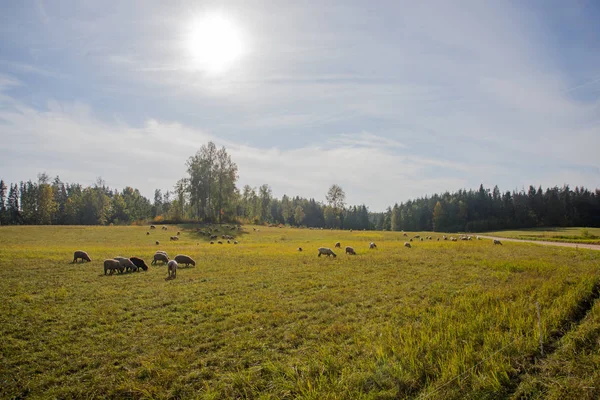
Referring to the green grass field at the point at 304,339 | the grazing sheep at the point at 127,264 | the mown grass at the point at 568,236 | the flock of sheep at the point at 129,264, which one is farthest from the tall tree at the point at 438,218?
the grazing sheep at the point at 127,264

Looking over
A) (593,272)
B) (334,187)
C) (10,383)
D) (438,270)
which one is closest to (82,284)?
(10,383)

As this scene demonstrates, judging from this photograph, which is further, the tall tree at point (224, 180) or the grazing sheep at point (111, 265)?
the tall tree at point (224, 180)

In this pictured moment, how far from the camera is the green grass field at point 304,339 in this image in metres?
6.21

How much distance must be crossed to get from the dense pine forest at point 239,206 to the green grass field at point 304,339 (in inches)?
2871

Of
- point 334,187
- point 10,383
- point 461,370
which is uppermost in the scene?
point 334,187

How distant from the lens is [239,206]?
12669cm

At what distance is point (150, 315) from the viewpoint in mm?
11008

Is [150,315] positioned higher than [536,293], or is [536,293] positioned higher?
[536,293]

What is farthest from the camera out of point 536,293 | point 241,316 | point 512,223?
point 512,223

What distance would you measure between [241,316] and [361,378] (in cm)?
558

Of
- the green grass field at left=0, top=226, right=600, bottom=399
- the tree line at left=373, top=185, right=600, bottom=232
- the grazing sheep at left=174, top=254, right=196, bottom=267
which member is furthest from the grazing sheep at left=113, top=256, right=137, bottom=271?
the tree line at left=373, top=185, right=600, bottom=232

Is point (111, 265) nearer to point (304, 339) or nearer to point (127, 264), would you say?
point (127, 264)

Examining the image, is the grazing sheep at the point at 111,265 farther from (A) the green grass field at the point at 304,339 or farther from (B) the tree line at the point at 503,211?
(B) the tree line at the point at 503,211

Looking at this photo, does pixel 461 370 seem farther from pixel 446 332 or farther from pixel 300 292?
pixel 300 292
